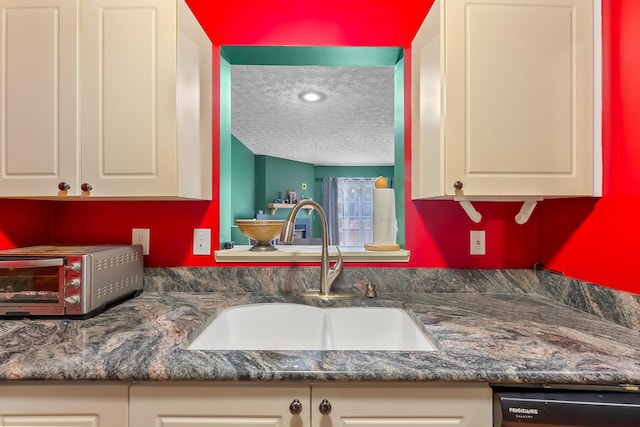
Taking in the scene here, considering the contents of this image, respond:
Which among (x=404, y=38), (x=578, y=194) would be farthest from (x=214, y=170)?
(x=578, y=194)

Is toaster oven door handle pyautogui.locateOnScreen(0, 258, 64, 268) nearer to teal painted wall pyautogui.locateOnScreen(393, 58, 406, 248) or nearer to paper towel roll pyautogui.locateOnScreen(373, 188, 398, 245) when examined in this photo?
paper towel roll pyautogui.locateOnScreen(373, 188, 398, 245)

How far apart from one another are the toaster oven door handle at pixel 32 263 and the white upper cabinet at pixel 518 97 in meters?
1.34

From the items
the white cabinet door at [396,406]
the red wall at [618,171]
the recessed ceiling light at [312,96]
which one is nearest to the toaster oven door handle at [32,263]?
the white cabinet door at [396,406]

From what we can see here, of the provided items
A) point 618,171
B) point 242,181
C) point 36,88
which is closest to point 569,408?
point 618,171

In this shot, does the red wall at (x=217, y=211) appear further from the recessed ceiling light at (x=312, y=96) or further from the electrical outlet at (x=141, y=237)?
the recessed ceiling light at (x=312, y=96)

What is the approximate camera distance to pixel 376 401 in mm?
795

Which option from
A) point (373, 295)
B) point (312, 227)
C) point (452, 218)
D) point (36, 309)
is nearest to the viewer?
point (36, 309)

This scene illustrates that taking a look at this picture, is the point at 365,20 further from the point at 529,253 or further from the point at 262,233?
the point at 529,253

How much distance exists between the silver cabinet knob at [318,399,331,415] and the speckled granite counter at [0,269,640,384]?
0.26 ft

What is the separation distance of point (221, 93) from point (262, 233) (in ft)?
2.30

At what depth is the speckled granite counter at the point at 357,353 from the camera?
757 millimetres

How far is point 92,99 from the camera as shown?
118 centimetres

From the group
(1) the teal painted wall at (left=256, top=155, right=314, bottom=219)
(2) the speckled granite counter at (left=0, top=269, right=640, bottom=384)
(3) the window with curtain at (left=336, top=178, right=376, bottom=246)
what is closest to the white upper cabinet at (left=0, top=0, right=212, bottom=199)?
(2) the speckled granite counter at (left=0, top=269, right=640, bottom=384)

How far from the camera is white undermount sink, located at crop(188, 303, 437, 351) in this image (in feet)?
4.12
